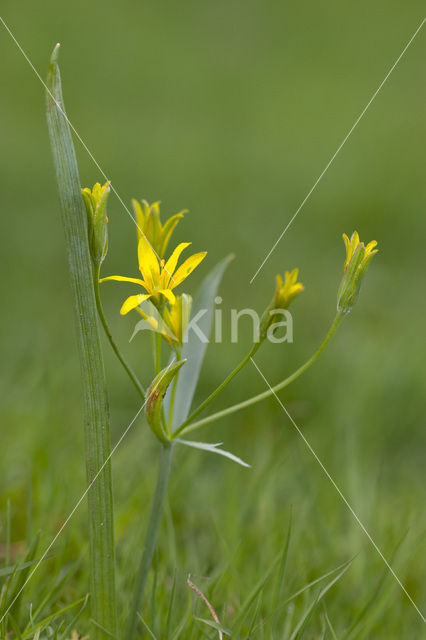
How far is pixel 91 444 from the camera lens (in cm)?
76

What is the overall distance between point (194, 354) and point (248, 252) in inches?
87.1

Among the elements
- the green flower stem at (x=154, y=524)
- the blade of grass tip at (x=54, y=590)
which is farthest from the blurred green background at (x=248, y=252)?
the green flower stem at (x=154, y=524)

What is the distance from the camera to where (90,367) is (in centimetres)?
76

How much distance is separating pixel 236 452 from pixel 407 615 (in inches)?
26.9

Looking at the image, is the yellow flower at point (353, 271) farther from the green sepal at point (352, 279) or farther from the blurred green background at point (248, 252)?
the blurred green background at point (248, 252)

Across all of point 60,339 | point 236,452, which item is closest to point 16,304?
point 60,339

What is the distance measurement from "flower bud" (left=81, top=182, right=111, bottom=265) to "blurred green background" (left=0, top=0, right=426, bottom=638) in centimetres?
51

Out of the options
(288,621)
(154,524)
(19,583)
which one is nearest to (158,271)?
(154,524)

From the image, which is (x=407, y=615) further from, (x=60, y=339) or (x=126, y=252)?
(x=126, y=252)

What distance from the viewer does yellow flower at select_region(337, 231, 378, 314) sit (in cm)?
77

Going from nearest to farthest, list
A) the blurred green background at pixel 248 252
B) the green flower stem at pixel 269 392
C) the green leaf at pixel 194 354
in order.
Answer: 1. the green flower stem at pixel 269 392
2. the green leaf at pixel 194 354
3. the blurred green background at pixel 248 252

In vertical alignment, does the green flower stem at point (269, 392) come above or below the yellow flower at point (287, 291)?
below

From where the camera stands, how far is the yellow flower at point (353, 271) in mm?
770

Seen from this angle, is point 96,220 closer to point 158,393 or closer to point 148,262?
point 148,262
